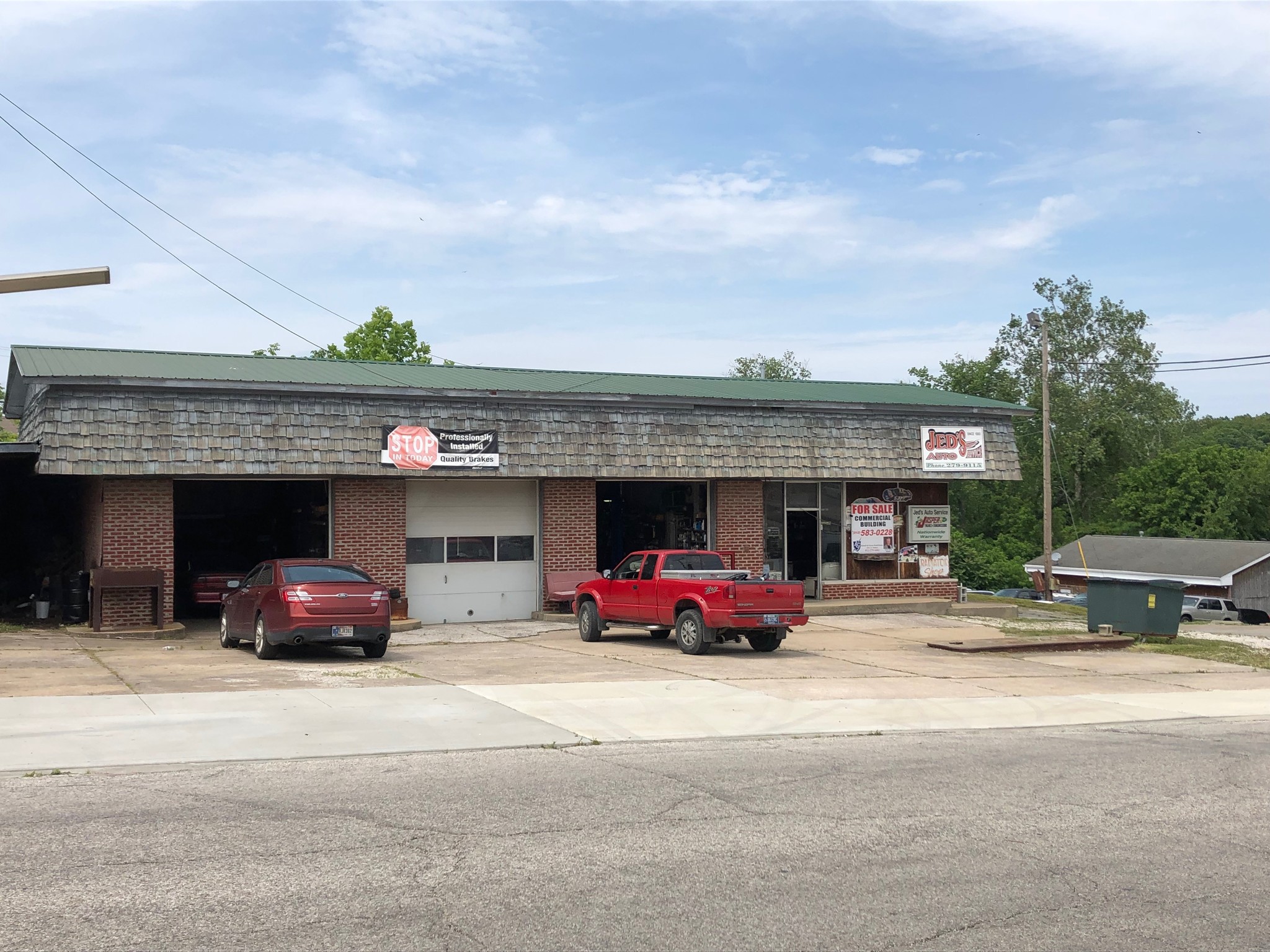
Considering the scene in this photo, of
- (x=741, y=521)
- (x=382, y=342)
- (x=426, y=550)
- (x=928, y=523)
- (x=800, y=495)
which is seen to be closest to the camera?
(x=426, y=550)

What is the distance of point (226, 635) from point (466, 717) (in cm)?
885

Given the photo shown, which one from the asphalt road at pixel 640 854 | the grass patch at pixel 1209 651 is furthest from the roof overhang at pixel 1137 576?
the asphalt road at pixel 640 854

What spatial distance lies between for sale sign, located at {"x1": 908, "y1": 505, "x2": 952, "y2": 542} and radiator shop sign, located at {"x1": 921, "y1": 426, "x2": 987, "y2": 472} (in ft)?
3.73

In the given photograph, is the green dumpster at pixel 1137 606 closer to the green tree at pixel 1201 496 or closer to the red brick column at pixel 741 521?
the red brick column at pixel 741 521

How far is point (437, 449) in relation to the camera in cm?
2378

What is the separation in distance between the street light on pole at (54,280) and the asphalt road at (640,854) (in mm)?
6530

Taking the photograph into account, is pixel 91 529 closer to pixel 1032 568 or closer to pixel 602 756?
pixel 602 756

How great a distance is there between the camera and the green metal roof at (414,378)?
22.4m

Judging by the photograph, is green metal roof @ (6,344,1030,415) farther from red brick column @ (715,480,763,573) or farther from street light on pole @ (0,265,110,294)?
street light on pole @ (0,265,110,294)

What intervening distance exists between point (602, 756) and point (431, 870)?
4.05 meters

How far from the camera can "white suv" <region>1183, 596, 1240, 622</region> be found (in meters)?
62.2

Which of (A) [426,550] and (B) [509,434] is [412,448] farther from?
(A) [426,550]

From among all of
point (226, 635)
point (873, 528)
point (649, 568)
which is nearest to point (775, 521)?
point (873, 528)

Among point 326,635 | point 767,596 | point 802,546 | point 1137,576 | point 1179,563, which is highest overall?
point 802,546
